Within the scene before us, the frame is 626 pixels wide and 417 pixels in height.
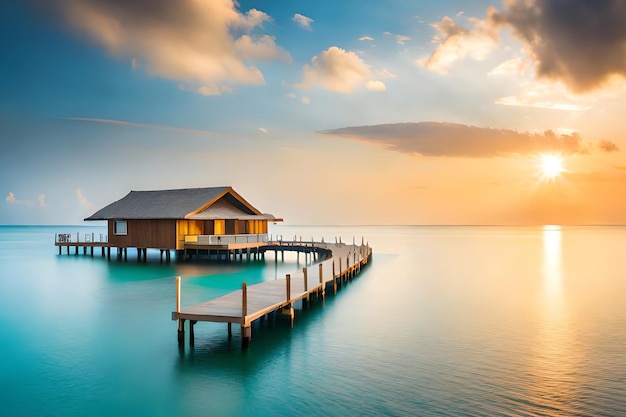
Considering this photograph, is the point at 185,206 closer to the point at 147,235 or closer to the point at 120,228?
the point at 147,235

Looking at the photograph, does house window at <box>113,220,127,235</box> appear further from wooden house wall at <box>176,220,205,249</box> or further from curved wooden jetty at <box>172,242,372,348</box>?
curved wooden jetty at <box>172,242,372,348</box>

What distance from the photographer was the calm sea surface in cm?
1077

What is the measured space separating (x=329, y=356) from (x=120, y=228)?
109 ft

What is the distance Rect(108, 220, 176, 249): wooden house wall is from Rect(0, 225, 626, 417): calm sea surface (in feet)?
36.2

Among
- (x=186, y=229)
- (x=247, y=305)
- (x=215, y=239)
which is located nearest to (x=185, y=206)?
(x=186, y=229)

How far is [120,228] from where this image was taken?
1663 inches

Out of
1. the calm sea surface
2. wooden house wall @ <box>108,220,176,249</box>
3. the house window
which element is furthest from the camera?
the house window

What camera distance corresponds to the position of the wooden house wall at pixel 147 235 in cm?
3847

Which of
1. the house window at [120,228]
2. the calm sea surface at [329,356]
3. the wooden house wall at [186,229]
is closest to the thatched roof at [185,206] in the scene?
the house window at [120,228]

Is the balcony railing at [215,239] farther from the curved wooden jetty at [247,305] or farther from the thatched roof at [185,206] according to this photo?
the curved wooden jetty at [247,305]

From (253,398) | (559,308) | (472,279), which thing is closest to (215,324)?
Result: (253,398)

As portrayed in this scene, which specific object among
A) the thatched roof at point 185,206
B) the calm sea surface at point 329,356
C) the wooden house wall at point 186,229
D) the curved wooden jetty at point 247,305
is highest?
the thatched roof at point 185,206

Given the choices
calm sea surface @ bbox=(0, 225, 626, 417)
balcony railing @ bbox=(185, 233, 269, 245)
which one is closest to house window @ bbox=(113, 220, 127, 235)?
balcony railing @ bbox=(185, 233, 269, 245)

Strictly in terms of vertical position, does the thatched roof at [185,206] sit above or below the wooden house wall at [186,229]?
above
